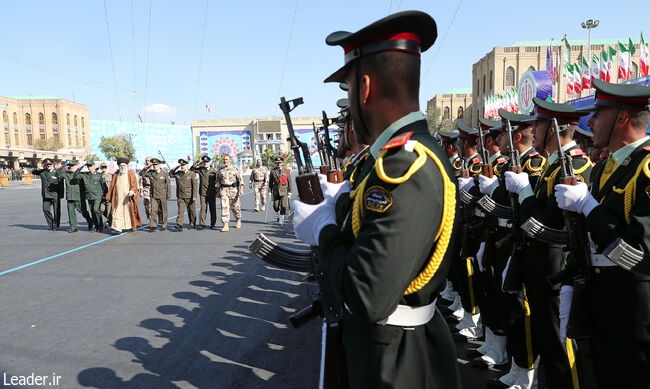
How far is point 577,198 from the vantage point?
2615 millimetres

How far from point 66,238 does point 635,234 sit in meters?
12.1

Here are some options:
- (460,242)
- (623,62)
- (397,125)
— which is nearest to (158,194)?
(460,242)

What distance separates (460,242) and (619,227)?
9.83 ft

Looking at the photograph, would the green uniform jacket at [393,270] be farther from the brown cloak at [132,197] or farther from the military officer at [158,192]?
the military officer at [158,192]

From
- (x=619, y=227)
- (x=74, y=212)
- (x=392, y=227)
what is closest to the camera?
(x=392, y=227)

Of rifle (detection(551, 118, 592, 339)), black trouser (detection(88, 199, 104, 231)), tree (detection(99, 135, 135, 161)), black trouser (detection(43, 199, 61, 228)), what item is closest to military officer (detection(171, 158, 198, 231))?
black trouser (detection(88, 199, 104, 231))

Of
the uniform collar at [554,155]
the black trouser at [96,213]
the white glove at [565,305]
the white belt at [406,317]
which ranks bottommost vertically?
the black trouser at [96,213]

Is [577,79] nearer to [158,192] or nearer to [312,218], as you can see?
[158,192]

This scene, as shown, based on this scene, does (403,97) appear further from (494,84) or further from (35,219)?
(494,84)

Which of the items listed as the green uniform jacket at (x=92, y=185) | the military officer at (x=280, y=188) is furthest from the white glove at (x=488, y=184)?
the green uniform jacket at (x=92, y=185)

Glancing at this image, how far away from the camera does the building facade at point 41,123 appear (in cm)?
8406

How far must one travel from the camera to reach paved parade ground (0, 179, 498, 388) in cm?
390

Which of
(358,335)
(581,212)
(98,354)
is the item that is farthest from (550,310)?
(98,354)

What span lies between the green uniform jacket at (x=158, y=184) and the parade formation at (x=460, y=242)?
9.15 metres
